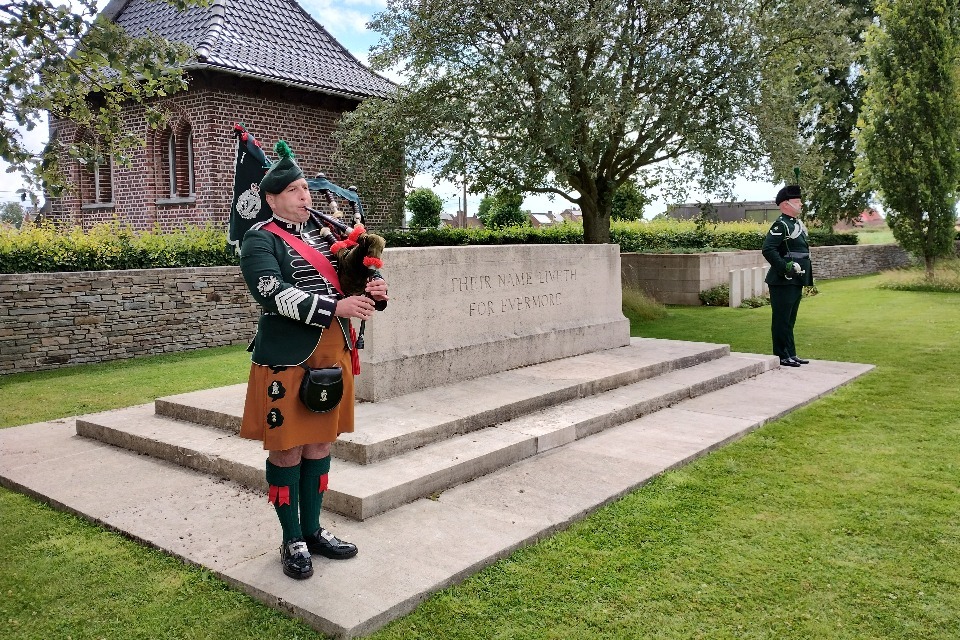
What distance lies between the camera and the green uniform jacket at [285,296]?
11.4ft

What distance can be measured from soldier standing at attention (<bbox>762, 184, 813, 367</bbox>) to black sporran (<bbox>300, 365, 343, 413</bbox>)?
729 cm

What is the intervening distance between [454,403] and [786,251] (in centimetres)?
540

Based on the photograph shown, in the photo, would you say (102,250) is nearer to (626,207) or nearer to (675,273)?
(675,273)

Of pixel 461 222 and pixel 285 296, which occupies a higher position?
pixel 461 222

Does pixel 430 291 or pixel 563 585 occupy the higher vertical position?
pixel 430 291

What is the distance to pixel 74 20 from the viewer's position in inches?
204

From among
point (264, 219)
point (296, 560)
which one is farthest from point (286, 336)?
point (296, 560)

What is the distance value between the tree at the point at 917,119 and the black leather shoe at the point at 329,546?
20.8m

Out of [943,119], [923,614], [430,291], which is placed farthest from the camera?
[943,119]

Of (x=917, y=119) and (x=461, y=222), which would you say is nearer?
(x=917, y=119)

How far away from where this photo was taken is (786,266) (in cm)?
938

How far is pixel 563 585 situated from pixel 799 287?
7.09m

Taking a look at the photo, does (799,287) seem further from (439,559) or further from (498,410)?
(439,559)

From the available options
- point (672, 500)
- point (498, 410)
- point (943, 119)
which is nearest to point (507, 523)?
point (672, 500)
